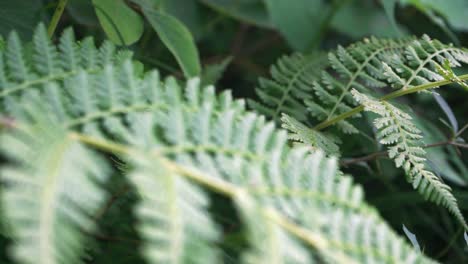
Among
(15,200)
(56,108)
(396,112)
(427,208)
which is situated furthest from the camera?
(427,208)

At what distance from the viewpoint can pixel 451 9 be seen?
1.42m

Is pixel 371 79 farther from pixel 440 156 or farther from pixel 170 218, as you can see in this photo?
pixel 170 218

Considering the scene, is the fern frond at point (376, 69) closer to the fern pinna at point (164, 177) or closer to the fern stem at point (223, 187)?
the fern pinna at point (164, 177)

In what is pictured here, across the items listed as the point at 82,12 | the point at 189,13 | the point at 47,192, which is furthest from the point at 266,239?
the point at 189,13

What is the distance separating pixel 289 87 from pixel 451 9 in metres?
0.73

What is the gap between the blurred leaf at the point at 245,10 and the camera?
146 cm

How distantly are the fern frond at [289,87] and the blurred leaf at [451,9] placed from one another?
516mm

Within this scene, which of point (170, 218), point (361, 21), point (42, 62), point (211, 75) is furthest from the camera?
point (361, 21)

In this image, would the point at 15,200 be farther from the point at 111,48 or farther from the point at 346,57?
the point at 346,57

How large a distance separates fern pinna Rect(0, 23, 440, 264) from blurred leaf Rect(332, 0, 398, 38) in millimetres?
1064

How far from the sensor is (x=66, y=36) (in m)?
0.62

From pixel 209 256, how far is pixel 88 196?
100 mm

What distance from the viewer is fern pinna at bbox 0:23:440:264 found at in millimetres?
372

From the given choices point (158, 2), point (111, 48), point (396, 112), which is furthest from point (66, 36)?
point (158, 2)
